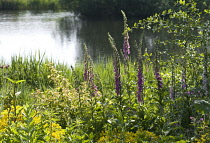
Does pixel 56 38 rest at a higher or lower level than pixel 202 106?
lower

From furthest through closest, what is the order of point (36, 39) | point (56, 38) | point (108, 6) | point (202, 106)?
1. point (108, 6)
2. point (56, 38)
3. point (36, 39)
4. point (202, 106)

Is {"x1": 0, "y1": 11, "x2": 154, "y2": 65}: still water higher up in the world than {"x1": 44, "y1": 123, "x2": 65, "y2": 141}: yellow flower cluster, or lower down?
lower down

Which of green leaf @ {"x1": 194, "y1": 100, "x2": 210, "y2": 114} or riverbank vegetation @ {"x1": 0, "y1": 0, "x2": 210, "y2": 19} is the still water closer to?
riverbank vegetation @ {"x1": 0, "y1": 0, "x2": 210, "y2": 19}

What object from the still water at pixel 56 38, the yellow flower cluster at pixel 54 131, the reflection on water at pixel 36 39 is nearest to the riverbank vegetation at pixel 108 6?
the still water at pixel 56 38

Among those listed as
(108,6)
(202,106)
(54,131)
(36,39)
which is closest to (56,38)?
(36,39)

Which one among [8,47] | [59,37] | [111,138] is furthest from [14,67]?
[59,37]

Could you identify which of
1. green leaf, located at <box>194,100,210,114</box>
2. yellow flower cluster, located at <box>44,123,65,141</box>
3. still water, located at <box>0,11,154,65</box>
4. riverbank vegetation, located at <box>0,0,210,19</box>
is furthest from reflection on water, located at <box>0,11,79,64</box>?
green leaf, located at <box>194,100,210,114</box>

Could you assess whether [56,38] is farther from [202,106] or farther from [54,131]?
[202,106]

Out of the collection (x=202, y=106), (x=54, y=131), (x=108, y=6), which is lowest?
(x=54, y=131)

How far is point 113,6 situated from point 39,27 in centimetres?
1085

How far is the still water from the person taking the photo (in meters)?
15.7

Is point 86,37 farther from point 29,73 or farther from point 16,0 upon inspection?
→ point 16,0

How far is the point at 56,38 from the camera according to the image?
782 inches

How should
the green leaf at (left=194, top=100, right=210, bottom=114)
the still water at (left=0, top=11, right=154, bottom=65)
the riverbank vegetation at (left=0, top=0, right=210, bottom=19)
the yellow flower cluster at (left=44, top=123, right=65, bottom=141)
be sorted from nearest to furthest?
the green leaf at (left=194, top=100, right=210, bottom=114), the yellow flower cluster at (left=44, top=123, right=65, bottom=141), the still water at (left=0, top=11, right=154, bottom=65), the riverbank vegetation at (left=0, top=0, right=210, bottom=19)
